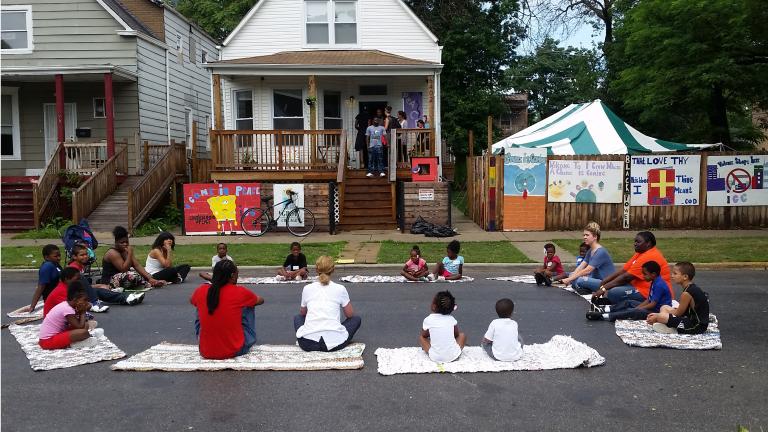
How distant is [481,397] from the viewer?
20.3ft

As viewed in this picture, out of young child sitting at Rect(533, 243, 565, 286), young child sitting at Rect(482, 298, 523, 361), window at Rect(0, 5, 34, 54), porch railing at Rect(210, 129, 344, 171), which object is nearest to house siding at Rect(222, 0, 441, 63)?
porch railing at Rect(210, 129, 344, 171)

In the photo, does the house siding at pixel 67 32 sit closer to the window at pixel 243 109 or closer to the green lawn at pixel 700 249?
the window at pixel 243 109

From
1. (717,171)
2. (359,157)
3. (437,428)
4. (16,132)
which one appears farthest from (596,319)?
(16,132)

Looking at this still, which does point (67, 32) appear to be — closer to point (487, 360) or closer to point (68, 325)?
point (68, 325)

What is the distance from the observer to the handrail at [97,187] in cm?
1958

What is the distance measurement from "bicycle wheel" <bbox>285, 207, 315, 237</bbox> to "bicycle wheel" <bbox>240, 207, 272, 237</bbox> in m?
0.58

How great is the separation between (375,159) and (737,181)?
1010cm

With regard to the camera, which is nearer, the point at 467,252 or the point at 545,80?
the point at 467,252

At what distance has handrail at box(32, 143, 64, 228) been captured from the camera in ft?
65.9

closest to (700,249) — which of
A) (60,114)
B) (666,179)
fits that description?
(666,179)

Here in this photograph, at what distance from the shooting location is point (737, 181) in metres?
18.9

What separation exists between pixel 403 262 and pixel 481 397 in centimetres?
830

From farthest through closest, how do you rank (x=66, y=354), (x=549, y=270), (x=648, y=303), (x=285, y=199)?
(x=285, y=199), (x=549, y=270), (x=648, y=303), (x=66, y=354)

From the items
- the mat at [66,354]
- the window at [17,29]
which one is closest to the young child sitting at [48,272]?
the mat at [66,354]
